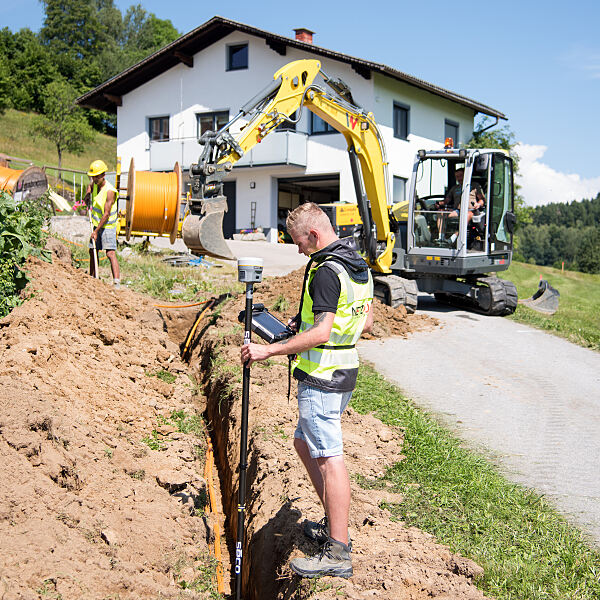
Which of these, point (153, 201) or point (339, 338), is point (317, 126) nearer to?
point (153, 201)

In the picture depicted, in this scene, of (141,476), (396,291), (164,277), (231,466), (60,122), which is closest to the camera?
(141,476)

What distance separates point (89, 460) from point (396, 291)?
8.61 meters

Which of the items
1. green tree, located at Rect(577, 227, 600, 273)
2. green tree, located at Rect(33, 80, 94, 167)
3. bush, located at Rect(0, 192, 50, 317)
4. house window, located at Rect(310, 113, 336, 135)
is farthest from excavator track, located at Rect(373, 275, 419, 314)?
green tree, located at Rect(577, 227, 600, 273)

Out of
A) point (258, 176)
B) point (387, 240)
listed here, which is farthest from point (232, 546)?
point (258, 176)

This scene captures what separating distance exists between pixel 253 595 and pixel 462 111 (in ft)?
94.7

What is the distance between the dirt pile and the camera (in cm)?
395

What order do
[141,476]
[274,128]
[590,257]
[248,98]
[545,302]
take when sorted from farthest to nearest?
[590,257], [248,98], [545,302], [274,128], [141,476]

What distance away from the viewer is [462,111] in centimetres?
3047

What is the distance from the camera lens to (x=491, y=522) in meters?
4.74

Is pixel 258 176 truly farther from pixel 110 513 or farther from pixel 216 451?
pixel 110 513

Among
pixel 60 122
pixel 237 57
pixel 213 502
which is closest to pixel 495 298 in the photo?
pixel 213 502

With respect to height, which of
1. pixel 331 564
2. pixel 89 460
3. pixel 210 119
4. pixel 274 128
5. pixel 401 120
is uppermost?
pixel 210 119

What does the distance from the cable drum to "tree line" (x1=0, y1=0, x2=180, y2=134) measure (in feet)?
125

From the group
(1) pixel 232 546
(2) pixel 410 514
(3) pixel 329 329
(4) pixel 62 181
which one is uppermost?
(4) pixel 62 181
